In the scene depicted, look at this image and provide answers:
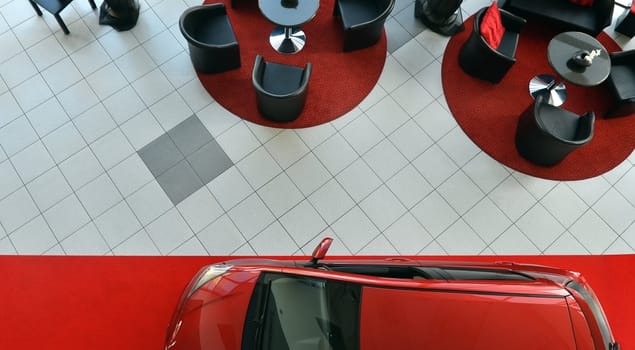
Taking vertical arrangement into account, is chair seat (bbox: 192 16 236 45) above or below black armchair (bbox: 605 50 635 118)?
above

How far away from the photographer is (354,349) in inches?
115

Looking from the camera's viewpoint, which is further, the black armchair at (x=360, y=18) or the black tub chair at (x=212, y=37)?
the black armchair at (x=360, y=18)

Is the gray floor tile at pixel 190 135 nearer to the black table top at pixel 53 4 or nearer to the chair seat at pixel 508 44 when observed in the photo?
the black table top at pixel 53 4

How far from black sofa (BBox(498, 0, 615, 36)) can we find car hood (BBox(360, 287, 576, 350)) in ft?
12.1

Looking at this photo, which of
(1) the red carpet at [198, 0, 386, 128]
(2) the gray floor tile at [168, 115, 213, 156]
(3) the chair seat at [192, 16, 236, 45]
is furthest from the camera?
(1) the red carpet at [198, 0, 386, 128]

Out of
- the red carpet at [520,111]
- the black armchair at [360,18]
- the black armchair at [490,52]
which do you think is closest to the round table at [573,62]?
the red carpet at [520,111]

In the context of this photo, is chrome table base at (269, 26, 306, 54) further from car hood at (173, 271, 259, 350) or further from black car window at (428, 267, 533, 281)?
black car window at (428, 267, 533, 281)

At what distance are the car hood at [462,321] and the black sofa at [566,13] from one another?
3.69 metres

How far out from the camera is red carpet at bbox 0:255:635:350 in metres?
4.13

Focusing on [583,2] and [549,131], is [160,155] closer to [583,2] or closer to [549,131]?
[549,131]

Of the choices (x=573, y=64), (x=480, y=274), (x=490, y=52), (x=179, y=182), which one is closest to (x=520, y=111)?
(x=573, y=64)

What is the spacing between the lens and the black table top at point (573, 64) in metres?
4.89

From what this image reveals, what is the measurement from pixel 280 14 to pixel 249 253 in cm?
249

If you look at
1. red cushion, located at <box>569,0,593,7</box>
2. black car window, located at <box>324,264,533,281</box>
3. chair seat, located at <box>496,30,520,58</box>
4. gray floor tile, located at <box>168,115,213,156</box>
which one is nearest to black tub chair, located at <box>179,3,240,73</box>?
gray floor tile, located at <box>168,115,213,156</box>
